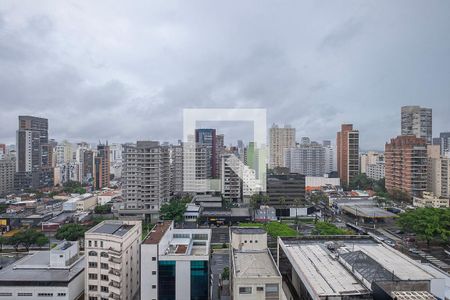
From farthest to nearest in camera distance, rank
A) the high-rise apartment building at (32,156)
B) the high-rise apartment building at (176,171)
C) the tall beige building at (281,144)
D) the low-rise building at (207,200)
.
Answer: the tall beige building at (281,144) → the high-rise apartment building at (32,156) → the high-rise apartment building at (176,171) → the low-rise building at (207,200)

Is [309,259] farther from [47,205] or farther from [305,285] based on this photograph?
[47,205]

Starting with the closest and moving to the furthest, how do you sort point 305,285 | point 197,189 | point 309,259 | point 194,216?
1. point 305,285
2. point 309,259
3. point 194,216
4. point 197,189

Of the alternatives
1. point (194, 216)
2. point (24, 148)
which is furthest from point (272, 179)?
point (24, 148)

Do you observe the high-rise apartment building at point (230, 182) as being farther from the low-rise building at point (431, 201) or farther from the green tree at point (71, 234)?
the low-rise building at point (431, 201)

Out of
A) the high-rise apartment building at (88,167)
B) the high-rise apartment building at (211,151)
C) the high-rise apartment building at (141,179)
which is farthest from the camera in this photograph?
the high-rise apartment building at (88,167)

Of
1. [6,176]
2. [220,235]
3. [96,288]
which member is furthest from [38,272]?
[6,176]

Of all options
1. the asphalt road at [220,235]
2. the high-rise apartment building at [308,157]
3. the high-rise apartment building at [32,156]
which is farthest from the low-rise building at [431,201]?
the high-rise apartment building at [32,156]
